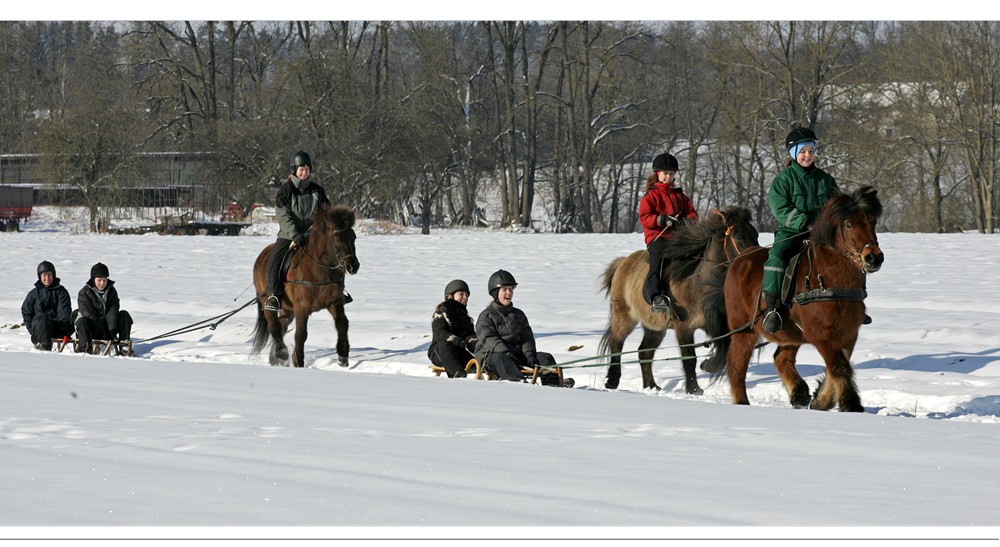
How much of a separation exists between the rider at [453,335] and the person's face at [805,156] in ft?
11.6

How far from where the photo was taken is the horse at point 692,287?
911cm

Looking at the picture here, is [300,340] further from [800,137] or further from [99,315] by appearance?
[800,137]

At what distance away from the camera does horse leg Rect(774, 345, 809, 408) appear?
26.6ft

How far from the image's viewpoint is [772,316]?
7.84m

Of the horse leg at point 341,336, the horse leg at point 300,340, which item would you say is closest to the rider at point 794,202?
the horse leg at point 341,336

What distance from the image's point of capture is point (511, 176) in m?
47.6

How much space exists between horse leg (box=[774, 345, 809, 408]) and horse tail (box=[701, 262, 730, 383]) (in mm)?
620

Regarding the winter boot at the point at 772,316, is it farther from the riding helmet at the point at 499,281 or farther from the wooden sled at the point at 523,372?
the riding helmet at the point at 499,281

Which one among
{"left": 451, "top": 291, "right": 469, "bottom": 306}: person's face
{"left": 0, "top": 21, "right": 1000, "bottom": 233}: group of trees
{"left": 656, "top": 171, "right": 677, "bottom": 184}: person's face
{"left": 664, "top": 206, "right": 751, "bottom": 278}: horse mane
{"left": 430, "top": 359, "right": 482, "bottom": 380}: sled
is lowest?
{"left": 430, "top": 359, "right": 482, "bottom": 380}: sled

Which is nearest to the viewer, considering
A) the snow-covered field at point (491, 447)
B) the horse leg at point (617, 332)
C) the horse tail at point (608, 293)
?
the snow-covered field at point (491, 447)

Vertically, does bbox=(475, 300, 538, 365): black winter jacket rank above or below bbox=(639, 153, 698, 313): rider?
below

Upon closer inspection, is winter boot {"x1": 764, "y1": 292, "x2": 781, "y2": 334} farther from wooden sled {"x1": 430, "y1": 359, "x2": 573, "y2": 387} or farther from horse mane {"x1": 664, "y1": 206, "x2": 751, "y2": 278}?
wooden sled {"x1": 430, "y1": 359, "x2": 573, "y2": 387}

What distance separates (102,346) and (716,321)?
7.16 m

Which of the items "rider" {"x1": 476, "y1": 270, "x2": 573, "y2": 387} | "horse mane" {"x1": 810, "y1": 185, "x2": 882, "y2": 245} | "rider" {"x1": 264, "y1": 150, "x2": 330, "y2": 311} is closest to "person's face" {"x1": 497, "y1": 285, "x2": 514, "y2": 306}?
"rider" {"x1": 476, "y1": 270, "x2": 573, "y2": 387}
